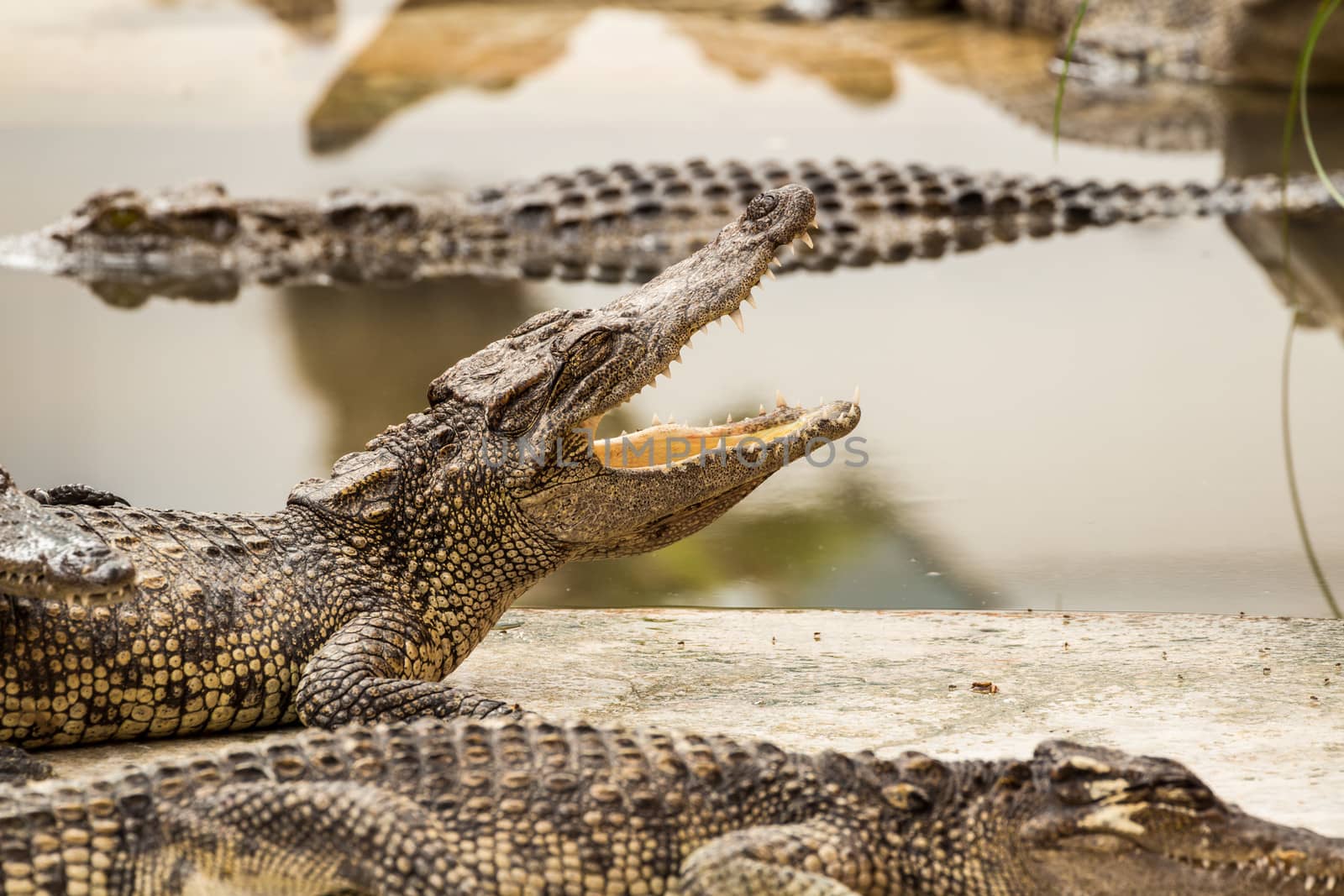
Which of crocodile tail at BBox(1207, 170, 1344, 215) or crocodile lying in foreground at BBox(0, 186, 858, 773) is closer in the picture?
crocodile lying in foreground at BBox(0, 186, 858, 773)

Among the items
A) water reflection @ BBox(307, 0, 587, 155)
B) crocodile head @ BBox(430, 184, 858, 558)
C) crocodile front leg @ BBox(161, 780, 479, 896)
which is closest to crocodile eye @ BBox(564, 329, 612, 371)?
crocodile head @ BBox(430, 184, 858, 558)

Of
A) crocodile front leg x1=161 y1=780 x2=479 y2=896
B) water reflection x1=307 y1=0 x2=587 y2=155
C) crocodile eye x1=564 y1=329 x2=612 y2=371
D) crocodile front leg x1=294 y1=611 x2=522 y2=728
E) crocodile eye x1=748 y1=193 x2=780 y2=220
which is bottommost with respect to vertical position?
water reflection x1=307 y1=0 x2=587 y2=155

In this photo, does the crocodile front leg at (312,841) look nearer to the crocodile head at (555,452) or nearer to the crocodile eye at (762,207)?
the crocodile head at (555,452)

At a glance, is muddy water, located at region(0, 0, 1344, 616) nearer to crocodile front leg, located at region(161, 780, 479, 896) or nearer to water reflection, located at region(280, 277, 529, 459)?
water reflection, located at region(280, 277, 529, 459)

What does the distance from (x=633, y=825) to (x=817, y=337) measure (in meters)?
5.70

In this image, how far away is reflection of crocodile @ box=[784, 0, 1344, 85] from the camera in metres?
14.3

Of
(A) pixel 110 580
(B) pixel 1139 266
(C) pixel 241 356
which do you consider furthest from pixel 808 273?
(A) pixel 110 580

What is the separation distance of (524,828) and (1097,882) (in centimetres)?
103

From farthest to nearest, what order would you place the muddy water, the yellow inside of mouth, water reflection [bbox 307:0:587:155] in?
water reflection [bbox 307:0:587:155] < the muddy water < the yellow inside of mouth

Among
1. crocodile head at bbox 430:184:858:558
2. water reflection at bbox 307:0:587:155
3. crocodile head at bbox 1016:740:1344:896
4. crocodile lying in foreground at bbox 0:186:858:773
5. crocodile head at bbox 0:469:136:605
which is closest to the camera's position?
crocodile head at bbox 1016:740:1344:896

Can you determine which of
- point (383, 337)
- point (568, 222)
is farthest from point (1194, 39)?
point (383, 337)

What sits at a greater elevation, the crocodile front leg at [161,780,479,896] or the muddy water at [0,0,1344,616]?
the crocodile front leg at [161,780,479,896]

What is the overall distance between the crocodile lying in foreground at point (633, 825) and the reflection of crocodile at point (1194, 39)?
508 inches

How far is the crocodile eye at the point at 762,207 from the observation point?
13.6ft
